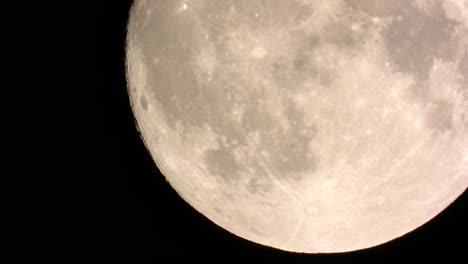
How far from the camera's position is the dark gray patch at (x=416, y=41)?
3.93m

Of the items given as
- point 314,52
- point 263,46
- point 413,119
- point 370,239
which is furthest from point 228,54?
point 370,239

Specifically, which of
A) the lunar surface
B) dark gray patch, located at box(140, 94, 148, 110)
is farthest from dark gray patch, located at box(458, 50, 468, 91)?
dark gray patch, located at box(140, 94, 148, 110)

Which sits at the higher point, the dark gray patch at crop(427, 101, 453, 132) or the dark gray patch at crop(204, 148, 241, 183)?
the dark gray patch at crop(427, 101, 453, 132)

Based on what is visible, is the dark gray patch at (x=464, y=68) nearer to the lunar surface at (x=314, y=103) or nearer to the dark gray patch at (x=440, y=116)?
the lunar surface at (x=314, y=103)

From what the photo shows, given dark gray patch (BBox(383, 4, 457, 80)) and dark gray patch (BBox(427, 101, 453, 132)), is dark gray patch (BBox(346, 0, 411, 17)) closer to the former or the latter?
dark gray patch (BBox(383, 4, 457, 80))

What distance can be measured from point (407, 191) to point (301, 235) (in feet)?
2.97

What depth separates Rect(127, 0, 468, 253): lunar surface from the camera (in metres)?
3.93

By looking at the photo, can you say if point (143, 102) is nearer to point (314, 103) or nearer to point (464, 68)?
point (314, 103)

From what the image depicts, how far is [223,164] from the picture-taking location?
443cm

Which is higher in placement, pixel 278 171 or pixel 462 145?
pixel 462 145

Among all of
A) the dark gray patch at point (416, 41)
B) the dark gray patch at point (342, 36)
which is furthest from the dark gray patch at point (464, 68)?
the dark gray patch at point (342, 36)

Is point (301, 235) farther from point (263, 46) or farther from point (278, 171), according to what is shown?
point (263, 46)

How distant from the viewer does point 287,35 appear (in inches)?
156

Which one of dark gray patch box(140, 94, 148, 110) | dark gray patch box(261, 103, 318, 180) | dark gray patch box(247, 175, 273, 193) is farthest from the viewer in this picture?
dark gray patch box(140, 94, 148, 110)
